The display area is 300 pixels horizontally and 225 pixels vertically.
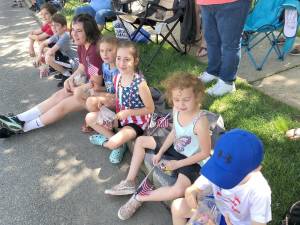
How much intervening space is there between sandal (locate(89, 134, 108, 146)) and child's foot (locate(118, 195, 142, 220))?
39.7 inches

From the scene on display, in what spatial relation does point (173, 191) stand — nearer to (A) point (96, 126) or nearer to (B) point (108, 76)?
(A) point (96, 126)

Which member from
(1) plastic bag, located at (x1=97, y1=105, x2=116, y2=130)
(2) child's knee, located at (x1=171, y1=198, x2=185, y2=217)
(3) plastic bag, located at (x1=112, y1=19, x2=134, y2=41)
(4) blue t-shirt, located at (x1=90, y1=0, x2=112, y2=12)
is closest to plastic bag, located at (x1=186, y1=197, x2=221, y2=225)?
(2) child's knee, located at (x1=171, y1=198, x2=185, y2=217)

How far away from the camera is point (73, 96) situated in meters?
4.16

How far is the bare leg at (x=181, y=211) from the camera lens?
2475 mm

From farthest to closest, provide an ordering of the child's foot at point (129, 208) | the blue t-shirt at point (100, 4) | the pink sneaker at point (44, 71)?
the blue t-shirt at point (100, 4), the pink sneaker at point (44, 71), the child's foot at point (129, 208)

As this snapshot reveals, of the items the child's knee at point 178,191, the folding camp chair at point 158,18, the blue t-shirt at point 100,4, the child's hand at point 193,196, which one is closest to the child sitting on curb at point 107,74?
the folding camp chair at point 158,18

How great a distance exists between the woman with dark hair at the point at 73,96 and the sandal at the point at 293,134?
2.00 metres

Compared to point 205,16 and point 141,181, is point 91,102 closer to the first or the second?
point 141,181

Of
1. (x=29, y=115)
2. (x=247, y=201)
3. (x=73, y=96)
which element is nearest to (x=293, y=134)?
(x=247, y=201)

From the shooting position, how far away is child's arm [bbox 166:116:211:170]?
8.71 feet

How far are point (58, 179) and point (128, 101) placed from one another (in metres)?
0.94

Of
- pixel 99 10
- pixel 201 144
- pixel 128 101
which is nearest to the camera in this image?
pixel 201 144

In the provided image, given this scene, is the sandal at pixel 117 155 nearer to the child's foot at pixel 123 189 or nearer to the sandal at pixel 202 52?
the child's foot at pixel 123 189

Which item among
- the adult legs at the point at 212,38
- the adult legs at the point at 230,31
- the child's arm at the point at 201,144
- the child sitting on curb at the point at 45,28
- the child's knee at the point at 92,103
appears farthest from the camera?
the child sitting on curb at the point at 45,28
